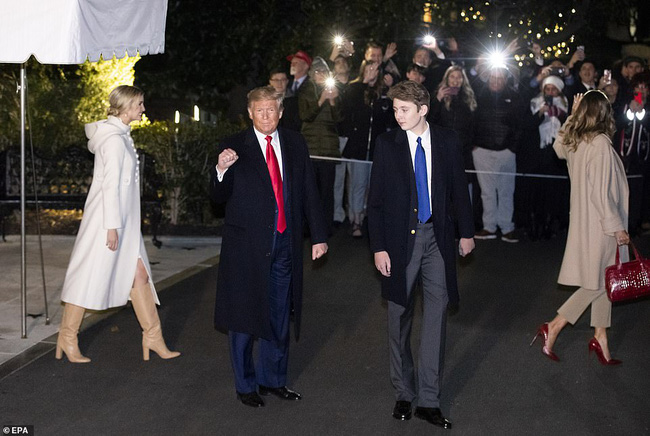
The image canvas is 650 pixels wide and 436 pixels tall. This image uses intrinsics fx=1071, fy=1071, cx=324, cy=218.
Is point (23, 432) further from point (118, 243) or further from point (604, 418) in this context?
point (604, 418)

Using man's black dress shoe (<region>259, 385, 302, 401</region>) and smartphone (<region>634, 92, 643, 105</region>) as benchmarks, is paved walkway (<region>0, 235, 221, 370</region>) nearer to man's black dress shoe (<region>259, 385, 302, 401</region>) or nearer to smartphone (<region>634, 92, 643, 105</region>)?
man's black dress shoe (<region>259, 385, 302, 401</region>)

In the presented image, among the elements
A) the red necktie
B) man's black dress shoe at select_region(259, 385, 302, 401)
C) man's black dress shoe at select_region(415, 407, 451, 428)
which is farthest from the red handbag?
the red necktie

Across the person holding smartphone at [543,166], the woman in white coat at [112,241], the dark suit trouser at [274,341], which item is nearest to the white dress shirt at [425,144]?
the dark suit trouser at [274,341]

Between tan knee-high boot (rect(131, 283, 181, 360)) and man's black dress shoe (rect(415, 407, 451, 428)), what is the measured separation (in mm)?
2202

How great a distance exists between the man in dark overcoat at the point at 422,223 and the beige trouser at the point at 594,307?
6.02 feet

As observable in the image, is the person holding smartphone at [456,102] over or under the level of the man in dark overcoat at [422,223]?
over

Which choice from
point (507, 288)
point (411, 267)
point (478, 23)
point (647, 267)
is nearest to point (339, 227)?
point (507, 288)

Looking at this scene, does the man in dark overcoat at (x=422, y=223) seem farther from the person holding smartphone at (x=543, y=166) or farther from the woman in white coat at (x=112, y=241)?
the person holding smartphone at (x=543, y=166)

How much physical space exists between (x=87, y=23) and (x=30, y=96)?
349 inches

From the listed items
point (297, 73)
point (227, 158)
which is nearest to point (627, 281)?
point (227, 158)

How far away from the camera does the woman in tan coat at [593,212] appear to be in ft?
25.1

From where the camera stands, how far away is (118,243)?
7.46 m

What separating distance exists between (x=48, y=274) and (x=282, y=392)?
5.15m

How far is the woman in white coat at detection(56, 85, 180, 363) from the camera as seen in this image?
24.0 ft
